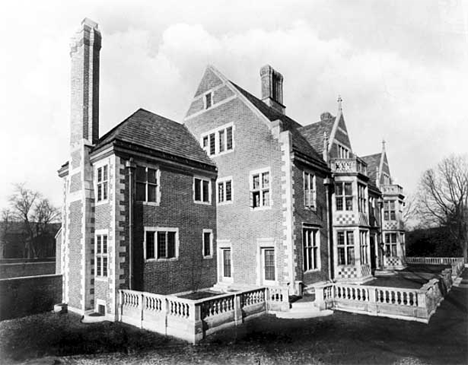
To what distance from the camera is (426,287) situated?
13805 mm

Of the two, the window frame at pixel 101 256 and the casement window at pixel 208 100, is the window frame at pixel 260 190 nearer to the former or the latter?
the casement window at pixel 208 100

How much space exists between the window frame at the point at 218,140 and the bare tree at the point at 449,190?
10929 mm

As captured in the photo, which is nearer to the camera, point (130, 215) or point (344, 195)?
point (130, 215)

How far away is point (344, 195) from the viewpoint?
71.1 feet

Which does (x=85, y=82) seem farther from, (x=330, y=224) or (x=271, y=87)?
(x=330, y=224)

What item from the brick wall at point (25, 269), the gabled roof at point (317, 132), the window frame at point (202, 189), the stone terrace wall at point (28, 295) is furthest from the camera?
the brick wall at point (25, 269)

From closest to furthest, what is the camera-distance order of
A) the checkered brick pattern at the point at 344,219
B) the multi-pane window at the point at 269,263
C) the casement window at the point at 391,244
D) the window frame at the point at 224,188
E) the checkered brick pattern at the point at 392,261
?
the multi-pane window at the point at 269,263 → the window frame at the point at 224,188 → the checkered brick pattern at the point at 344,219 → the checkered brick pattern at the point at 392,261 → the casement window at the point at 391,244

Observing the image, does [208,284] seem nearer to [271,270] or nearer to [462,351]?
[271,270]

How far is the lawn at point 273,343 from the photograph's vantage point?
957cm

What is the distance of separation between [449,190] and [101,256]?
61.9 ft

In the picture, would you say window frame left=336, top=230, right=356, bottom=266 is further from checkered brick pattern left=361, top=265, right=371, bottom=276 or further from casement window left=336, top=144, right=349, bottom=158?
casement window left=336, top=144, right=349, bottom=158

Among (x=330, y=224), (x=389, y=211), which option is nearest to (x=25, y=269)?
(x=330, y=224)

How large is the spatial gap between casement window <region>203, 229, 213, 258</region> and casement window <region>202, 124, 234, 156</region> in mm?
5090

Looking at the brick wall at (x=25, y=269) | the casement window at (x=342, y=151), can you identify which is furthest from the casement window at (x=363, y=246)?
the brick wall at (x=25, y=269)
